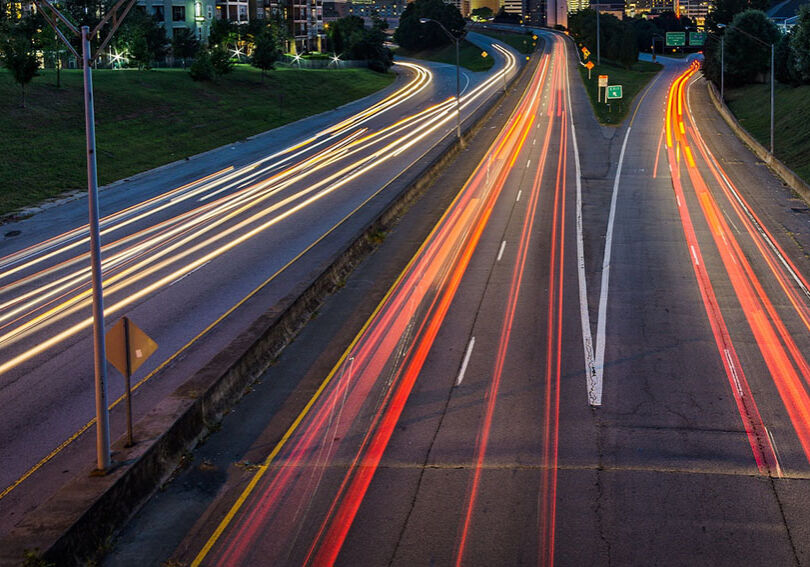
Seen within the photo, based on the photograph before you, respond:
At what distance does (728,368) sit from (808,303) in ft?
23.3

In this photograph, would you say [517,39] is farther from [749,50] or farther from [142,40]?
[142,40]

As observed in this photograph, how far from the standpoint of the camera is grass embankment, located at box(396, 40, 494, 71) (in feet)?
452

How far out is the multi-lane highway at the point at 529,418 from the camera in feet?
39.4

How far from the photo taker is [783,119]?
219ft

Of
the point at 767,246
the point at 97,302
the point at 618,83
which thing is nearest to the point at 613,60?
the point at 618,83

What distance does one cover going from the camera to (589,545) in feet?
38.4

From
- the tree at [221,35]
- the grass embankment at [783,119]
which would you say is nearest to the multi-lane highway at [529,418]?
the grass embankment at [783,119]

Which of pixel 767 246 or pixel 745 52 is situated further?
pixel 745 52

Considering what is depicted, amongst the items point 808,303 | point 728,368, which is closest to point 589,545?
point 728,368

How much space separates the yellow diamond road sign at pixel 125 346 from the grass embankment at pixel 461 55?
4818 inches

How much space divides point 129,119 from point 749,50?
222 ft

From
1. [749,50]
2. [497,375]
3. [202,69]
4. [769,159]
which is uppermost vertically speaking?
[749,50]

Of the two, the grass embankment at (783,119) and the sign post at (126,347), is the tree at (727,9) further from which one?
the sign post at (126,347)

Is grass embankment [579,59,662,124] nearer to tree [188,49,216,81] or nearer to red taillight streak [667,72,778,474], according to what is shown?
tree [188,49,216,81]
